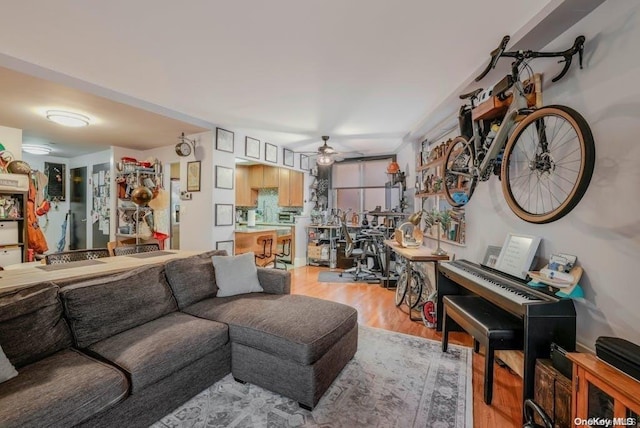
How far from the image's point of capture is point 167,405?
1633mm

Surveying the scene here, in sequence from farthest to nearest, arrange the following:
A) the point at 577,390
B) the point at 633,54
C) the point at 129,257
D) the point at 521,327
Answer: the point at 129,257 < the point at 521,327 < the point at 633,54 < the point at 577,390

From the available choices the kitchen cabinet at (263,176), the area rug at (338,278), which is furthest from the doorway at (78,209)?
the area rug at (338,278)

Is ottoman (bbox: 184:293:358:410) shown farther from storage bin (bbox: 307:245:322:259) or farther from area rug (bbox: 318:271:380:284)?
storage bin (bbox: 307:245:322:259)

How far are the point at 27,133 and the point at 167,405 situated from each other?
16.6ft

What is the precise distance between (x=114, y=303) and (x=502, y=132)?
9.73ft

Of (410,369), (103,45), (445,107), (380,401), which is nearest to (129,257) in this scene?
(103,45)

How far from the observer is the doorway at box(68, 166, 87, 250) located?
6160 millimetres

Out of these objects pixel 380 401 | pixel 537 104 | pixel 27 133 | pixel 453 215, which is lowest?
pixel 380 401

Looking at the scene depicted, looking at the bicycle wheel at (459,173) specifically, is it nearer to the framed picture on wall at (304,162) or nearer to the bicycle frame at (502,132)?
the bicycle frame at (502,132)

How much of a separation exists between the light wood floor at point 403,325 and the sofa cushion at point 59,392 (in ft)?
6.45

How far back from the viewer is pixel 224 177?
434cm

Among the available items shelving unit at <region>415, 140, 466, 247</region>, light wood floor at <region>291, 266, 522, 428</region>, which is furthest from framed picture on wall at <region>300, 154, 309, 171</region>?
shelving unit at <region>415, 140, 466, 247</region>

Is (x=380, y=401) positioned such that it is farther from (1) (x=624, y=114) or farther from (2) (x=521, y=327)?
(1) (x=624, y=114)

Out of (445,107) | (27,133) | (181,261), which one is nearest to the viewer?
(181,261)
